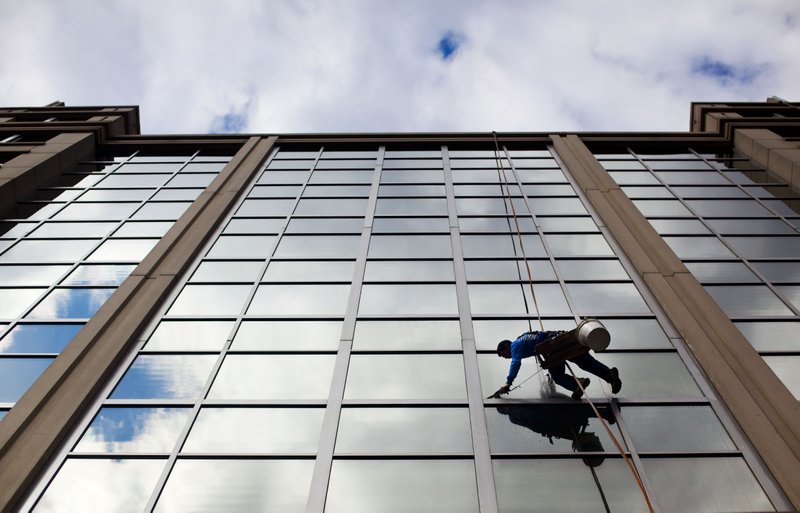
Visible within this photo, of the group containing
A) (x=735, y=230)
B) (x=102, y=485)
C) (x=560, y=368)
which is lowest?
(x=102, y=485)

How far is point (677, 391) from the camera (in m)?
9.71

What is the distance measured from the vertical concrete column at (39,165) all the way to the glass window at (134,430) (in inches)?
417

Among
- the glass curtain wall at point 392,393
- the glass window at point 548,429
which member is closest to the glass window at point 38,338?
the glass curtain wall at point 392,393

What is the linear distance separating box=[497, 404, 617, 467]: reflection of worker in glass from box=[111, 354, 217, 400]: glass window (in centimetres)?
520

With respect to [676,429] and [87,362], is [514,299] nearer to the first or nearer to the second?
[676,429]

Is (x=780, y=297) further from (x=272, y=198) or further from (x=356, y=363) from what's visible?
(x=272, y=198)

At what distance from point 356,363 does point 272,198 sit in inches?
349

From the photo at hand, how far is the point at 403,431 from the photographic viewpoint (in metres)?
9.05

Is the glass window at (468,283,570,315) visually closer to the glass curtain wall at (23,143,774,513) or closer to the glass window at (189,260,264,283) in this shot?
the glass curtain wall at (23,143,774,513)

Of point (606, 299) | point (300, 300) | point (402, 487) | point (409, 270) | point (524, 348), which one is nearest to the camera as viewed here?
point (402, 487)

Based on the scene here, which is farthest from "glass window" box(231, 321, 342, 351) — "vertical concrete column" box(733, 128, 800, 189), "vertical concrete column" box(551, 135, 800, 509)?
"vertical concrete column" box(733, 128, 800, 189)

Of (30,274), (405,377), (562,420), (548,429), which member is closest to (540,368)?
(562,420)

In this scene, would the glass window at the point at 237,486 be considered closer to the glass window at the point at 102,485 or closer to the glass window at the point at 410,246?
the glass window at the point at 102,485

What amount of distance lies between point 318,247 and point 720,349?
9181 millimetres
